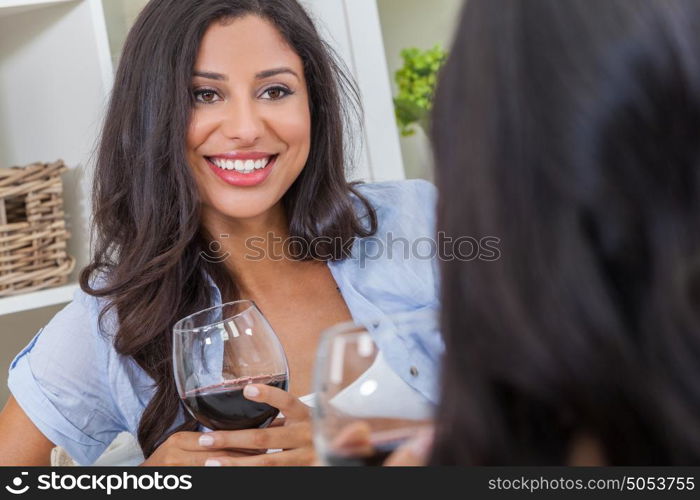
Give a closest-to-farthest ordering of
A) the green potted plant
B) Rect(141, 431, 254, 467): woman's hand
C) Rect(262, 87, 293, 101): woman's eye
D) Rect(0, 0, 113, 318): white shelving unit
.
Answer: Rect(141, 431, 254, 467): woman's hand
Rect(262, 87, 293, 101): woman's eye
Rect(0, 0, 113, 318): white shelving unit
the green potted plant

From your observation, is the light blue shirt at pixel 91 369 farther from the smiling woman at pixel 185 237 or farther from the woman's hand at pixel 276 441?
the woman's hand at pixel 276 441

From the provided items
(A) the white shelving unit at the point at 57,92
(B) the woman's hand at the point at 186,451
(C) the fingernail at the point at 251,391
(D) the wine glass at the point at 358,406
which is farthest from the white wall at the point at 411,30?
(D) the wine glass at the point at 358,406

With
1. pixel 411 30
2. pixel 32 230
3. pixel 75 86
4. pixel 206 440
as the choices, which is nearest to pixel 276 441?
pixel 206 440

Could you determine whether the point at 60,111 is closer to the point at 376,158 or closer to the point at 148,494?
the point at 376,158

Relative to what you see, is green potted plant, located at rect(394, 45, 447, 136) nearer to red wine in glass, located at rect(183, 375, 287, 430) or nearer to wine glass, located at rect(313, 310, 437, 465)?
red wine in glass, located at rect(183, 375, 287, 430)

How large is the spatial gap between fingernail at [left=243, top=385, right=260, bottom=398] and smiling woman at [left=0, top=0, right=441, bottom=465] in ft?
1.26

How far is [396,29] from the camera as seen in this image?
215 centimetres

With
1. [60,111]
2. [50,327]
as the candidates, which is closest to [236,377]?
[50,327]

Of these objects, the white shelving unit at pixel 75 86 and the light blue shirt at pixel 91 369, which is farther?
the white shelving unit at pixel 75 86

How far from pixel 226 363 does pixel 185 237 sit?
0.50 m

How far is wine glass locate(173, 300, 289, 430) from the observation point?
0.87 metres

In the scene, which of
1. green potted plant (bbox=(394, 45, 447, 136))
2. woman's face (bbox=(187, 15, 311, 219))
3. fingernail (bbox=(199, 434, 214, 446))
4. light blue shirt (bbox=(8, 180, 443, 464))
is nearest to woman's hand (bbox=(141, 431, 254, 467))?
fingernail (bbox=(199, 434, 214, 446))

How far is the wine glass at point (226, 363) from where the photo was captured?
→ 869 millimetres

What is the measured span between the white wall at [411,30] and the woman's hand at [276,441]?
4.03 feet
